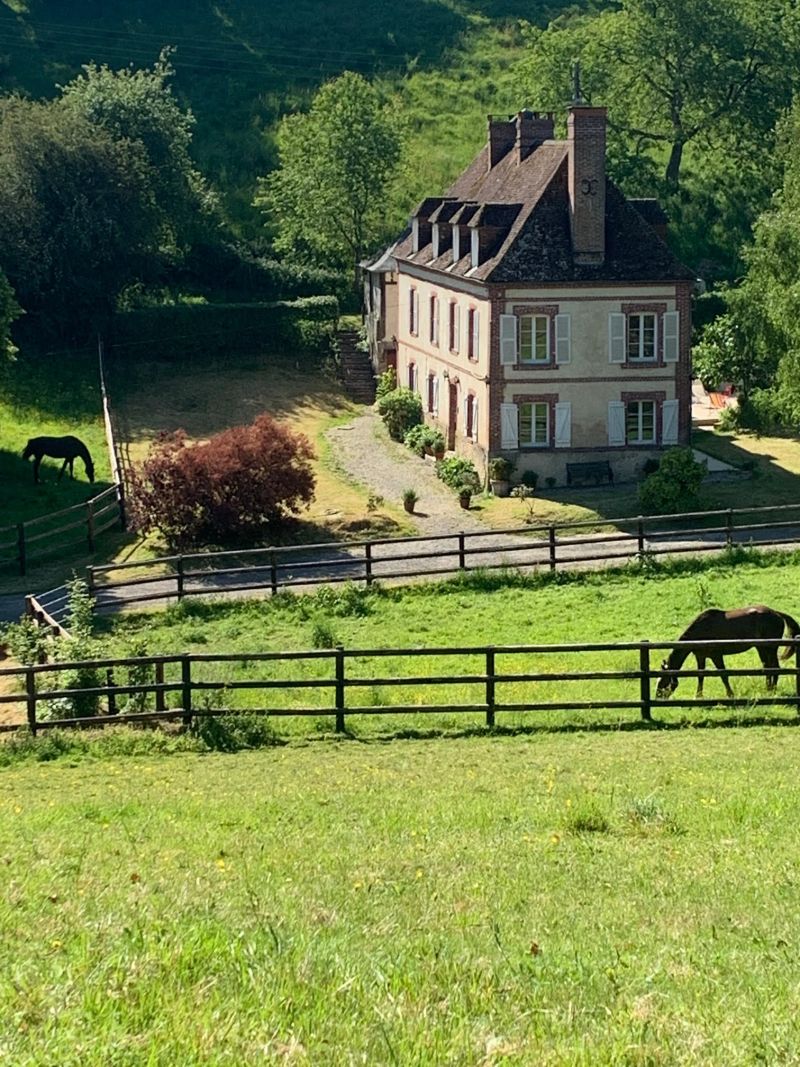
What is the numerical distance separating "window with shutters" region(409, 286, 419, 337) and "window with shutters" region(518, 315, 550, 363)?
29.0 ft

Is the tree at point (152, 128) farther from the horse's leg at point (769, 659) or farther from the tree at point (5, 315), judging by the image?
the horse's leg at point (769, 659)

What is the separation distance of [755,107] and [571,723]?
54.2 meters

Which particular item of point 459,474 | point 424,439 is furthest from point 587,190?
point 424,439

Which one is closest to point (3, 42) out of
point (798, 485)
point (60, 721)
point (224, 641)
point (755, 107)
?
point (755, 107)

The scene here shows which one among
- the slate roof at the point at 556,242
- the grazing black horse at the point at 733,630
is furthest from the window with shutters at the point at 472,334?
the grazing black horse at the point at 733,630

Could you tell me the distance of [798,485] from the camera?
39062mm

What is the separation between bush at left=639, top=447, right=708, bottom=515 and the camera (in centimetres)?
3622

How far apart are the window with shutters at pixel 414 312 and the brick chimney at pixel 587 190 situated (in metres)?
9.57

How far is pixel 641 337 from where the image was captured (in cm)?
4109

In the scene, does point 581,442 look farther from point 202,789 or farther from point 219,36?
point 219,36

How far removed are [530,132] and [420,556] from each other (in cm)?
2137

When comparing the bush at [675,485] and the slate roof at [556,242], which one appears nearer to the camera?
the bush at [675,485]

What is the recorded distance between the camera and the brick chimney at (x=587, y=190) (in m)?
40.4

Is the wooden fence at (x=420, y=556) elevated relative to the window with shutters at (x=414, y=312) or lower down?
lower down
